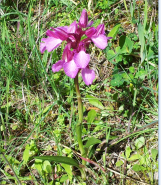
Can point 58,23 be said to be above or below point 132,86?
above

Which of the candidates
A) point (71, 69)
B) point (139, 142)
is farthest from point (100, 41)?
point (139, 142)

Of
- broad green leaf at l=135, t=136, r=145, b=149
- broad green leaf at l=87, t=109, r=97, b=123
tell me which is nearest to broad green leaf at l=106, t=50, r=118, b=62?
broad green leaf at l=87, t=109, r=97, b=123

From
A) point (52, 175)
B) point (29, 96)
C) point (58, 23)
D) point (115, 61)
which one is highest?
point (58, 23)

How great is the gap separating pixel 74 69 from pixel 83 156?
603 millimetres

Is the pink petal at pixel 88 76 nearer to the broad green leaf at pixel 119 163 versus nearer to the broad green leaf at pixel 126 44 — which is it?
the broad green leaf at pixel 119 163

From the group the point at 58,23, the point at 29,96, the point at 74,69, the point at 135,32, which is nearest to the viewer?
the point at 74,69

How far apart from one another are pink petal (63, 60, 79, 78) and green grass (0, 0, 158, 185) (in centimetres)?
57

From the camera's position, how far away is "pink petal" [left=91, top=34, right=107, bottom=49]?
930mm

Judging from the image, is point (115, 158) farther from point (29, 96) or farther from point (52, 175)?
point (29, 96)

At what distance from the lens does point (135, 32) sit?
1985 mm

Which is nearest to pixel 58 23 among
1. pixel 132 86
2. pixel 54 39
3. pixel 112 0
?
pixel 112 0

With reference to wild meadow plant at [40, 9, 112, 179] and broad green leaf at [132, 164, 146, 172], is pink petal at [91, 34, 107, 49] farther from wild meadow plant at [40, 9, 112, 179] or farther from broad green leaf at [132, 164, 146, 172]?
broad green leaf at [132, 164, 146, 172]

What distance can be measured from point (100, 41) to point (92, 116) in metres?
0.70

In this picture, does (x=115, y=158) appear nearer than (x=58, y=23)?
Yes
